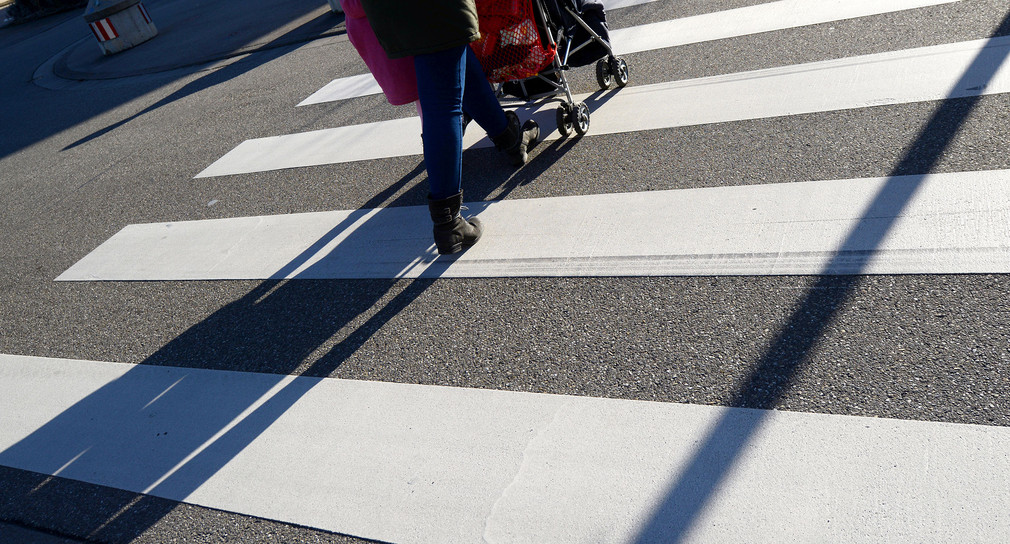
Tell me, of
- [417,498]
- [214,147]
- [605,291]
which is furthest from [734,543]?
[214,147]

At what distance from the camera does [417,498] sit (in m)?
2.44

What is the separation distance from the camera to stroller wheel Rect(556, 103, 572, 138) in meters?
4.41

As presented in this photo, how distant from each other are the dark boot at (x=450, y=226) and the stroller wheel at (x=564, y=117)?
1029 mm

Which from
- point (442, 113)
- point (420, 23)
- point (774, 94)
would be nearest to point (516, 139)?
point (442, 113)

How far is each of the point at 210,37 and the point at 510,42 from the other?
27.8 ft

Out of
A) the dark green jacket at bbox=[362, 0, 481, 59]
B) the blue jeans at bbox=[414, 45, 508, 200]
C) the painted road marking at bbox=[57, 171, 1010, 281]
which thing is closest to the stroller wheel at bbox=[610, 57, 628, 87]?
the painted road marking at bbox=[57, 171, 1010, 281]

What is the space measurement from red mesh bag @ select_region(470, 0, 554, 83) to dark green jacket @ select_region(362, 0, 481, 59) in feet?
2.32

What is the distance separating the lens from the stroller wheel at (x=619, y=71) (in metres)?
4.93

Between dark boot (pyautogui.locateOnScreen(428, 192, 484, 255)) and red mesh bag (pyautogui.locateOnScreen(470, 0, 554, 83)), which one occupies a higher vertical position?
red mesh bag (pyautogui.locateOnScreen(470, 0, 554, 83))

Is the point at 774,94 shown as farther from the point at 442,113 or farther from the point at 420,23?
the point at 420,23

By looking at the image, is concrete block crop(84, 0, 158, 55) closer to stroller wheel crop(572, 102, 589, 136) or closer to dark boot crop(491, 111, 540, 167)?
dark boot crop(491, 111, 540, 167)

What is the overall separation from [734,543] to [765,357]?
0.76 meters

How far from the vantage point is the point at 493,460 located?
2.50 meters

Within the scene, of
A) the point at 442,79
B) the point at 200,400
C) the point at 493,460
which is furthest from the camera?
the point at 442,79
